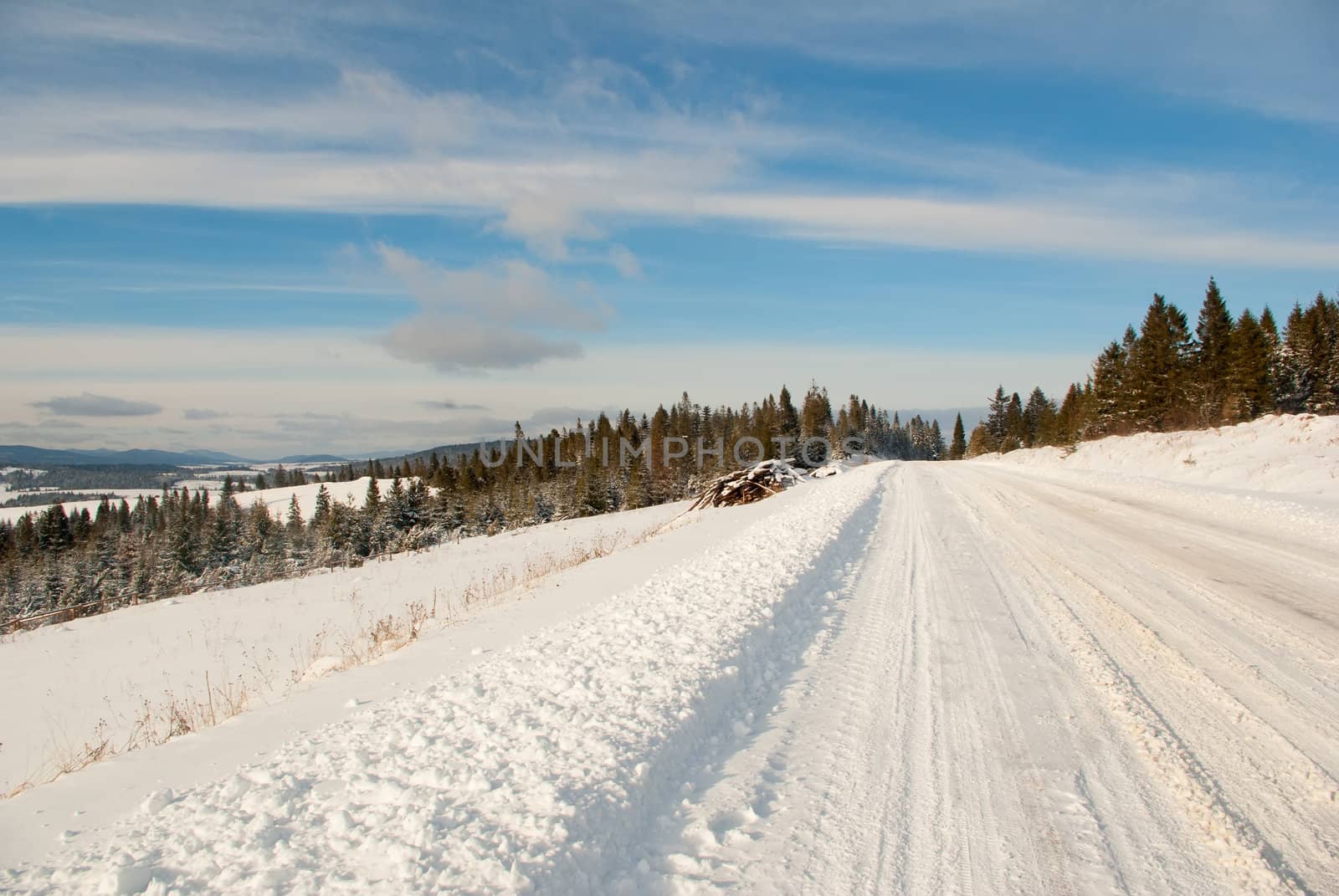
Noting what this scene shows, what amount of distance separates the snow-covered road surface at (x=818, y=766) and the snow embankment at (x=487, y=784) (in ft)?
0.06

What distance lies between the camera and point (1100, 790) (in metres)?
3.27

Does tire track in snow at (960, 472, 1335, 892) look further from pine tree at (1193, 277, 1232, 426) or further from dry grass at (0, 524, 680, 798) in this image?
pine tree at (1193, 277, 1232, 426)

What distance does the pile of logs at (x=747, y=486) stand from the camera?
28234 mm

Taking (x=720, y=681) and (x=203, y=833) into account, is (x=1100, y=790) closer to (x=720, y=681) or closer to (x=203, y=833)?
(x=720, y=681)

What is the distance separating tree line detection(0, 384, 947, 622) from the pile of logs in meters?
15.9

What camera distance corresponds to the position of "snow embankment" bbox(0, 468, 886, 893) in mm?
2711

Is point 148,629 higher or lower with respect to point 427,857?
lower

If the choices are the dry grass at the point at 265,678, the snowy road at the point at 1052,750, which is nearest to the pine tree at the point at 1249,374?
the snowy road at the point at 1052,750

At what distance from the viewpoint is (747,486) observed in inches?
1136

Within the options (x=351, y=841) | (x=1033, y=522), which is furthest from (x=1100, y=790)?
(x=1033, y=522)

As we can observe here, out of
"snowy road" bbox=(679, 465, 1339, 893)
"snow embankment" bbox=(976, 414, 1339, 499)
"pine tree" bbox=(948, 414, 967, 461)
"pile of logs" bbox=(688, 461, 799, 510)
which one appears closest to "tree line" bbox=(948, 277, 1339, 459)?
"snow embankment" bbox=(976, 414, 1339, 499)

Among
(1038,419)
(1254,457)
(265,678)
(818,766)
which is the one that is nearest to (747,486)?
(1254,457)

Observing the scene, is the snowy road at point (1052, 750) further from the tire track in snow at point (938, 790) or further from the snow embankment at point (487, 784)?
the snow embankment at point (487, 784)

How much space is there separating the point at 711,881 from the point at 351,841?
5.64 feet
